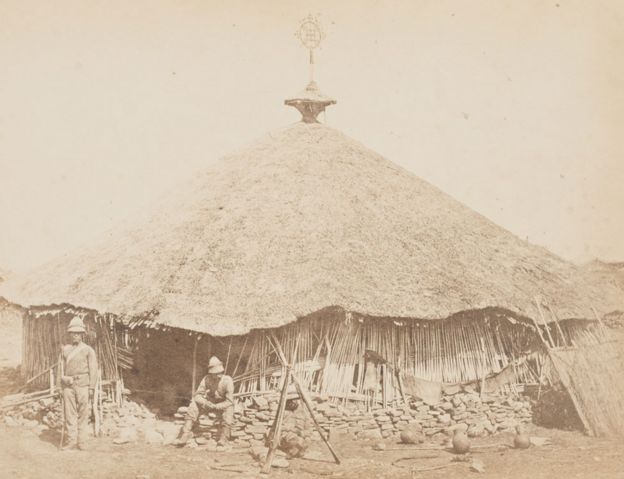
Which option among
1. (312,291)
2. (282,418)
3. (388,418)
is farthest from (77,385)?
(388,418)

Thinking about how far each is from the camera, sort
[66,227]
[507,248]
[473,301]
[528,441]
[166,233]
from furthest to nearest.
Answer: [66,227] → [507,248] → [166,233] → [473,301] → [528,441]

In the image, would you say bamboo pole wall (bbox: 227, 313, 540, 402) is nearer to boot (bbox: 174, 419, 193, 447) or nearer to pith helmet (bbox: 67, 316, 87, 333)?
boot (bbox: 174, 419, 193, 447)

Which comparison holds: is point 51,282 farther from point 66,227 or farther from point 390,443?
point 66,227

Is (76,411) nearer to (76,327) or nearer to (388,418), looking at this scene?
(76,327)

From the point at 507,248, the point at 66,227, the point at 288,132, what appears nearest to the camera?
the point at 507,248

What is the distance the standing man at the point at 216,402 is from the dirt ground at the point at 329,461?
0.35 m

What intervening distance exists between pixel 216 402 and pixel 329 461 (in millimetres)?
2077

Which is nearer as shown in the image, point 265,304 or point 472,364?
point 265,304

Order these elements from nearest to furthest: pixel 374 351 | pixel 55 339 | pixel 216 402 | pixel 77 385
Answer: pixel 77 385 < pixel 216 402 < pixel 374 351 < pixel 55 339

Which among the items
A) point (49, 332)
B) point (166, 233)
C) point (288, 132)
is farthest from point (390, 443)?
point (288, 132)

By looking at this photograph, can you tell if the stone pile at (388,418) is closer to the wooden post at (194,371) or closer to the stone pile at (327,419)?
the stone pile at (327,419)

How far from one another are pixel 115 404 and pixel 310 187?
5.52 metres

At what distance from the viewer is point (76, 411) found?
11.3 meters

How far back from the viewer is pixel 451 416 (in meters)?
12.6
